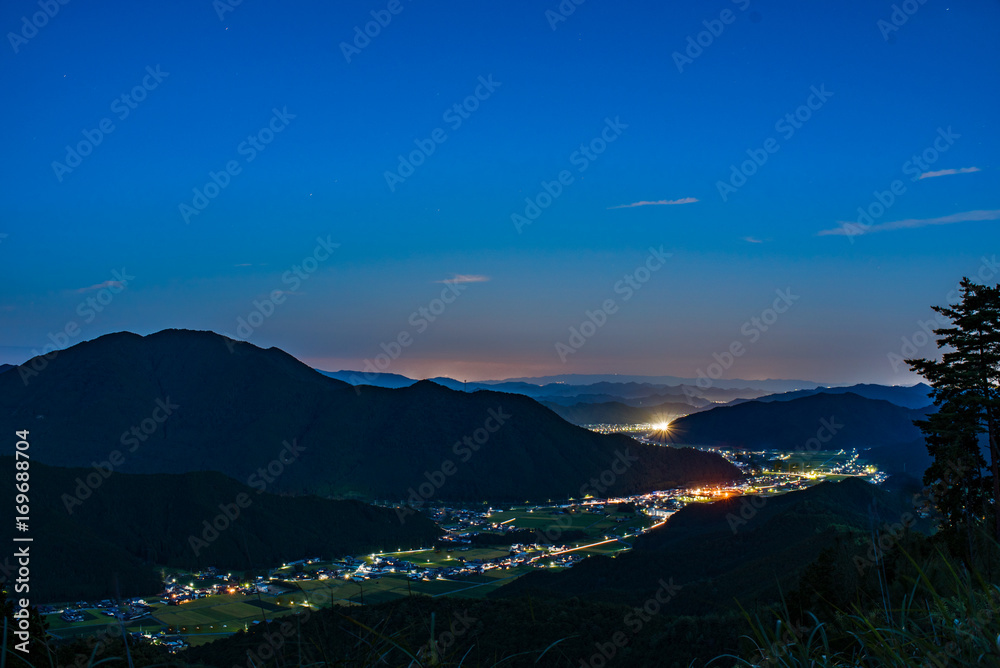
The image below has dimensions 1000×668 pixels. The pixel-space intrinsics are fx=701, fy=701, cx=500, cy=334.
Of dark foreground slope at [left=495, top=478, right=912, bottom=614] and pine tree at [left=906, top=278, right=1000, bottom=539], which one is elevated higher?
pine tree at [left=906, top=278, right=1000, bottom=539]

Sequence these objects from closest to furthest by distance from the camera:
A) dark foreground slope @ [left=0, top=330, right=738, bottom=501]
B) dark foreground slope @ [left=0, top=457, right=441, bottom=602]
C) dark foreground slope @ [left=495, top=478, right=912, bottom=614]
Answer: dark foreground slope @ [left=495, top=478, right=912, bottom=614] → dark foreground slope @ [left=0, top=457, right=441, bottom=602] → dark foreground slope @ [left=0, top=330, right=738, bottom=501]

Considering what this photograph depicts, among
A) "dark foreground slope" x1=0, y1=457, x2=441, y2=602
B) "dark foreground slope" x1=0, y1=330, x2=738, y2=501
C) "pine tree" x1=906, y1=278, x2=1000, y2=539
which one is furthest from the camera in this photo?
"dark foreground slope" x1=0, y1=330, x2=738, y2=501

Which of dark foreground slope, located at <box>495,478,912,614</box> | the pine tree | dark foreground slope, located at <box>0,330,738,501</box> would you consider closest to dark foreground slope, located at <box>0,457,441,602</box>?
dark foreground slope, located at <box>495,478,912,614</box>

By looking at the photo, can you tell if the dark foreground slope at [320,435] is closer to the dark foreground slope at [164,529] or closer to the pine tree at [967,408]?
the dark foreground slope at [164,529]

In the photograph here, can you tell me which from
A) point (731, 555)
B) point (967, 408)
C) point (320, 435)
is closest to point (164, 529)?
point (731, 555)

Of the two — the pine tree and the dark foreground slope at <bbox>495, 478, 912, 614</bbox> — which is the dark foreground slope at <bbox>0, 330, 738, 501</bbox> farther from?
the pine tree

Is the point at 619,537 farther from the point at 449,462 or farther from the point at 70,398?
the point at 70,398
